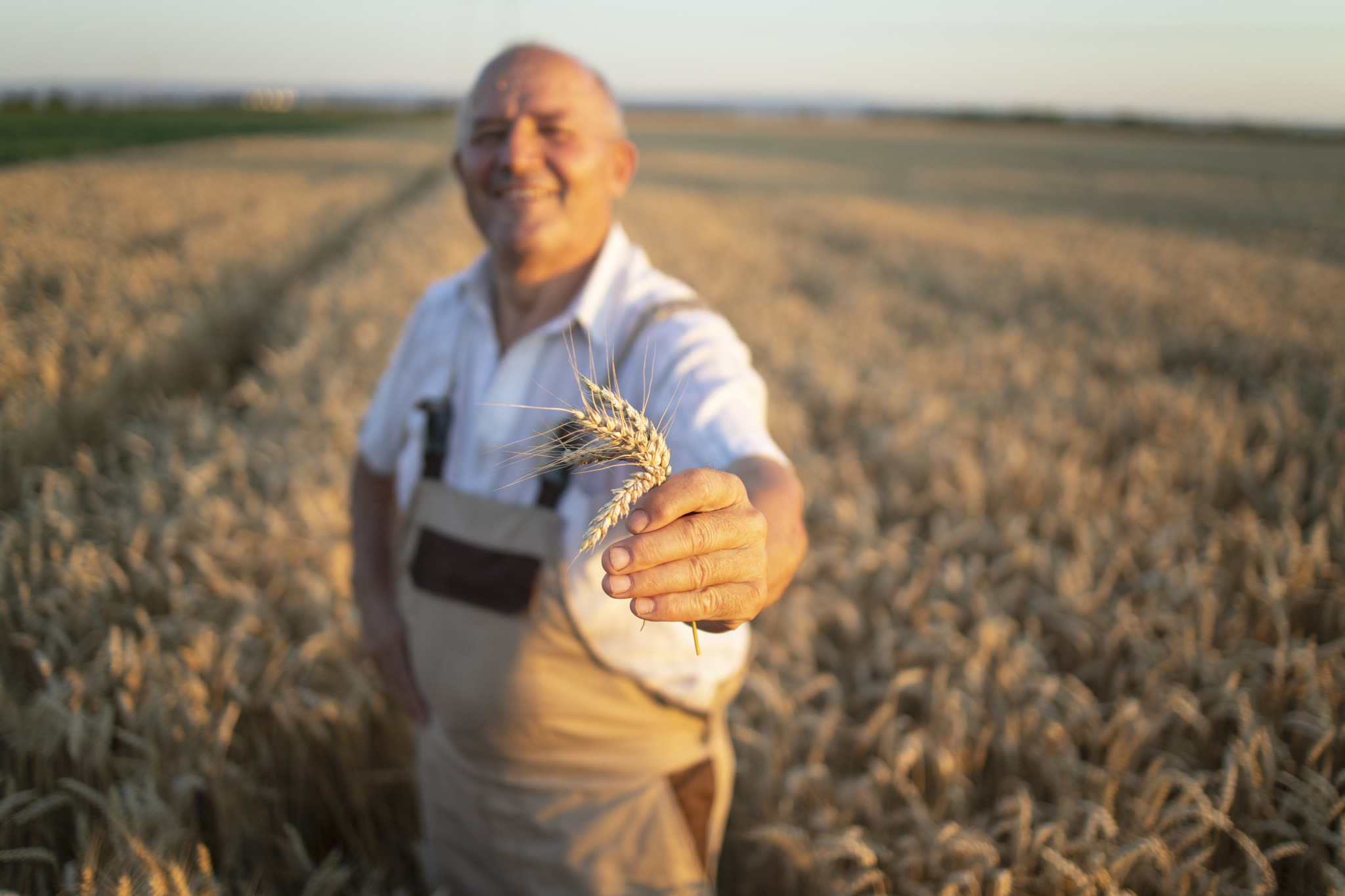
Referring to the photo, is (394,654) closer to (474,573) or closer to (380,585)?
(380,585)

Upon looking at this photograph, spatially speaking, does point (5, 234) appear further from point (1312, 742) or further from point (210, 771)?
point (1312, 742)

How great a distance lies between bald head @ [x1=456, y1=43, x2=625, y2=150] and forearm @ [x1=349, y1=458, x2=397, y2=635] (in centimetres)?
106

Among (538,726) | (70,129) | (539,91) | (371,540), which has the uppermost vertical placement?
(70,129)

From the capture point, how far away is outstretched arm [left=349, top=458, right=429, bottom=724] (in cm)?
212

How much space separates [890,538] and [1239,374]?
474cm

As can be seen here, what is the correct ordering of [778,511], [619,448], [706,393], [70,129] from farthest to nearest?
[70,129] → [706,393] → [778,511] → [619,448]

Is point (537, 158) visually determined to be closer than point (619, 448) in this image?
No

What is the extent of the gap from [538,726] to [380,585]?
0.87 meters

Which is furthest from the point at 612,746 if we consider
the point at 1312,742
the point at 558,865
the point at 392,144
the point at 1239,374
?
the point at 392,144

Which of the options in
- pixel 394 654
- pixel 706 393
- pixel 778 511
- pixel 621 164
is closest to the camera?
pixel 778 511

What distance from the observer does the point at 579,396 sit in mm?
1788

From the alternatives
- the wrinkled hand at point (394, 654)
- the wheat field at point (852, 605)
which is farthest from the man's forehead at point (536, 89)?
the wheat field at point (852, 605)

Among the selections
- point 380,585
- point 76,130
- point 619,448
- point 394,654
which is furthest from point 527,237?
point 76,130

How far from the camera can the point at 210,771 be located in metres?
1.92
